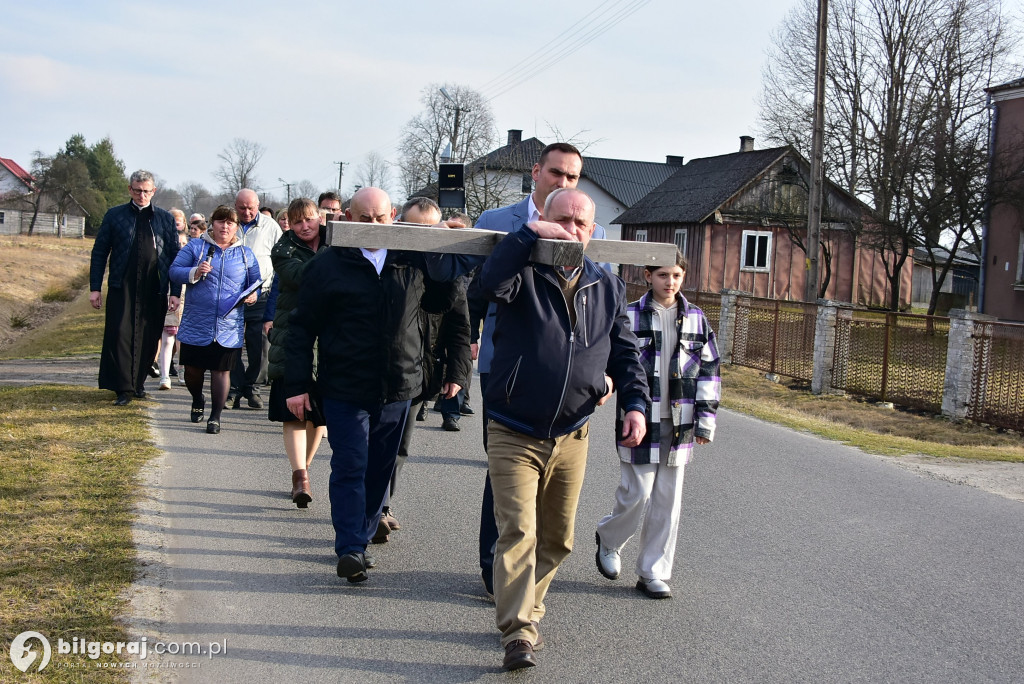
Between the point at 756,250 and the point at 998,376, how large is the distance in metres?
32.1

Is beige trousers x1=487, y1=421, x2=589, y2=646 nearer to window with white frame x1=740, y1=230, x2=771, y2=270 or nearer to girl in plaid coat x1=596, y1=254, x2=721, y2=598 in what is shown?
girl in plaid coat x1=596, y1=254, x2=721, y2=598

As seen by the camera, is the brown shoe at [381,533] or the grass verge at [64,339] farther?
the grass verge at [64,339]

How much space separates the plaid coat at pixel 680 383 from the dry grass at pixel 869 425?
18.2 ft

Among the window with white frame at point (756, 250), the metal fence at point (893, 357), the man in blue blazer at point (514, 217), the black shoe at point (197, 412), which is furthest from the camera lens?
the window with white frame at point (756, 250)

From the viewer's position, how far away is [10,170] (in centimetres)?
10225

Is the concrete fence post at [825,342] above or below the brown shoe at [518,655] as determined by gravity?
above

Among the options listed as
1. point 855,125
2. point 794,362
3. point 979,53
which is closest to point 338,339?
point 794,362

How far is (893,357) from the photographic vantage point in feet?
47.4

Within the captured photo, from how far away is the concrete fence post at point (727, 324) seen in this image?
19844 mm

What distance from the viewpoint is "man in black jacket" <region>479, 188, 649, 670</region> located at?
13.2 feet

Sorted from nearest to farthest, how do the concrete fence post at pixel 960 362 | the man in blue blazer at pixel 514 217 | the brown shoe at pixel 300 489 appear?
1. the man in blue blazer at pixel 514 217
2. the brown shoe at pixel 300 489
3. the concrete fence post at pixel 960 362

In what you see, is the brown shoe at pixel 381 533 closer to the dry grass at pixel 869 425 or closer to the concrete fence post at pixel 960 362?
the dry grass at pixel 869 425

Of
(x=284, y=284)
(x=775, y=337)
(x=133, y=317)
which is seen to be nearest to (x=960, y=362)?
(x=775, y=337)

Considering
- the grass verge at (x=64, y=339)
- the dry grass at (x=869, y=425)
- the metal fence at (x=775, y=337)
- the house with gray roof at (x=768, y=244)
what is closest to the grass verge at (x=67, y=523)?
the grass verge at (x=64, y=339)
